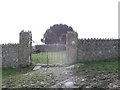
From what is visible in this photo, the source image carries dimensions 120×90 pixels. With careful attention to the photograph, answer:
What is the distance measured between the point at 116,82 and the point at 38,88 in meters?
3.69

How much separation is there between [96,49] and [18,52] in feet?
23.0

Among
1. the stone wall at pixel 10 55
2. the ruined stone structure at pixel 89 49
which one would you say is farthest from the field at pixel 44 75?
the ruined stone structure at pixel 89 49

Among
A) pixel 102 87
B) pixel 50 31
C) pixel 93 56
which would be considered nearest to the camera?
pixel 102 87

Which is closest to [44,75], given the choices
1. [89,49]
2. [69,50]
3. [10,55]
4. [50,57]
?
[69,50]

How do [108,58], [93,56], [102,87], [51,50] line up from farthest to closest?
1. [51,50]
2. [108,58]
3. [93,56]
4. [102,87]

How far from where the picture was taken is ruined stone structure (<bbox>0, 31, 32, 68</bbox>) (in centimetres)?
1079

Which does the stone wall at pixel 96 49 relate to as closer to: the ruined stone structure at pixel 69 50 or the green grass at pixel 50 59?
the ruined stone structure at pixel 69 50

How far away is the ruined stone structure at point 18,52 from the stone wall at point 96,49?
14.4 ft

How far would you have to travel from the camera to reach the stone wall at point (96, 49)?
11.2 m

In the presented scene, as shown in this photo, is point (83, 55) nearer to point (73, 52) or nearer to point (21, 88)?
point (73, 52)

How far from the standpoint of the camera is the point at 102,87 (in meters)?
5.54

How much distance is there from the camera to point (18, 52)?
10984mm

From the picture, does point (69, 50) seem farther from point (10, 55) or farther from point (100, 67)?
point (10, 55)

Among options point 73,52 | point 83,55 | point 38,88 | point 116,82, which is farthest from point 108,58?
point 38,88
